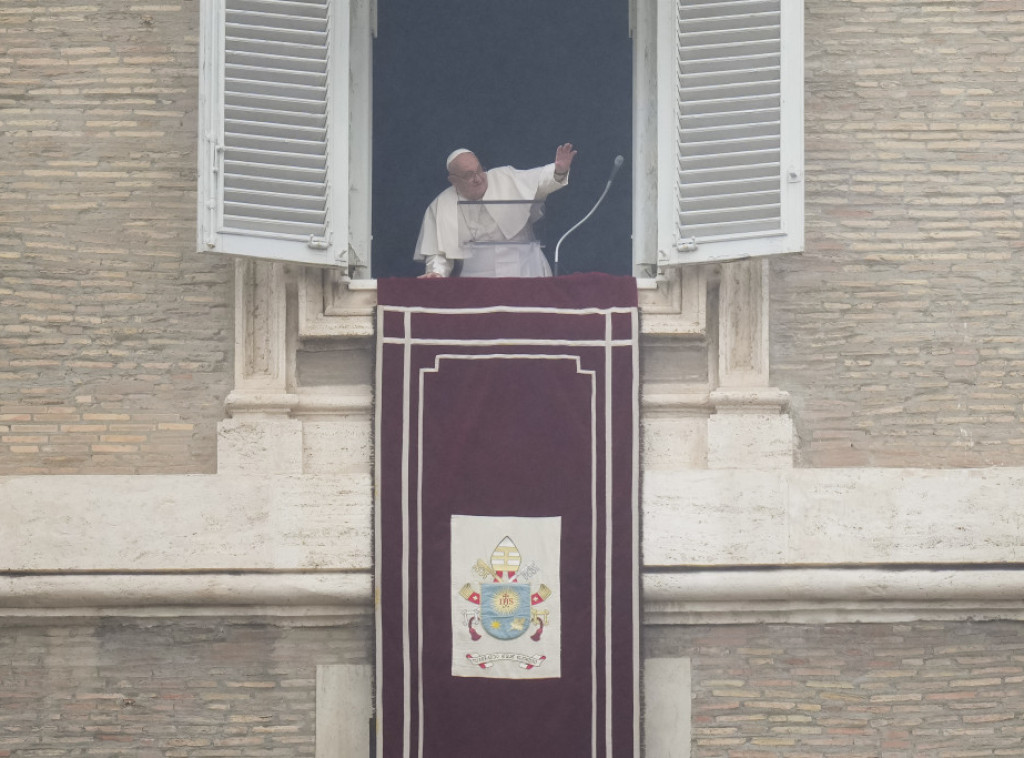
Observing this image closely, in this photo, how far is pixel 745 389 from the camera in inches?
306

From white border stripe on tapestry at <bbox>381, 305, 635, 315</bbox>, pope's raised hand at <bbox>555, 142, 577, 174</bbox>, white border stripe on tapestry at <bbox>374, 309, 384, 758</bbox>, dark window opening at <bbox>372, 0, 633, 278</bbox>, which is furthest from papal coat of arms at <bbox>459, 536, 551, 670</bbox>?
dark window opening at <bbox>372, 0, 633, 278</bbox>

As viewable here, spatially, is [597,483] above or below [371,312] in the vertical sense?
below

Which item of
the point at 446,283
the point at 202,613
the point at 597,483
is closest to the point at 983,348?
the point at 597,483

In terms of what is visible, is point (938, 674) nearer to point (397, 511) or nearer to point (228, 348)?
point (397, 511)

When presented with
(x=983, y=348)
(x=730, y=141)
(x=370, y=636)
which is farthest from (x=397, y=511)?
(x=983, y=348)

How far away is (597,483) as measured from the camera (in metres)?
7.66

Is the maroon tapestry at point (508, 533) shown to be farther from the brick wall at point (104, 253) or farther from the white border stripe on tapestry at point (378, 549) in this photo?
the brick wall at point (104, 253)

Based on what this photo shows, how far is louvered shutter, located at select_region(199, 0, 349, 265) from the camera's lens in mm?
7625

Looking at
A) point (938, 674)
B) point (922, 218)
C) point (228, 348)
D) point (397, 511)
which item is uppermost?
point (922, 218)

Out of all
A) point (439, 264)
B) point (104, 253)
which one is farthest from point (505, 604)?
point (104, 253)

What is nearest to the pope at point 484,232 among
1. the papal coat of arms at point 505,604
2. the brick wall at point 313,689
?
the papal coat of arms at point 505,604

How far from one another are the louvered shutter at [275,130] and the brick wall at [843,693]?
216cm

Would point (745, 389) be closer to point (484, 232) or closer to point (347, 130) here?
point (484, 232)

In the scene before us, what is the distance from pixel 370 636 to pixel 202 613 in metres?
0.67
